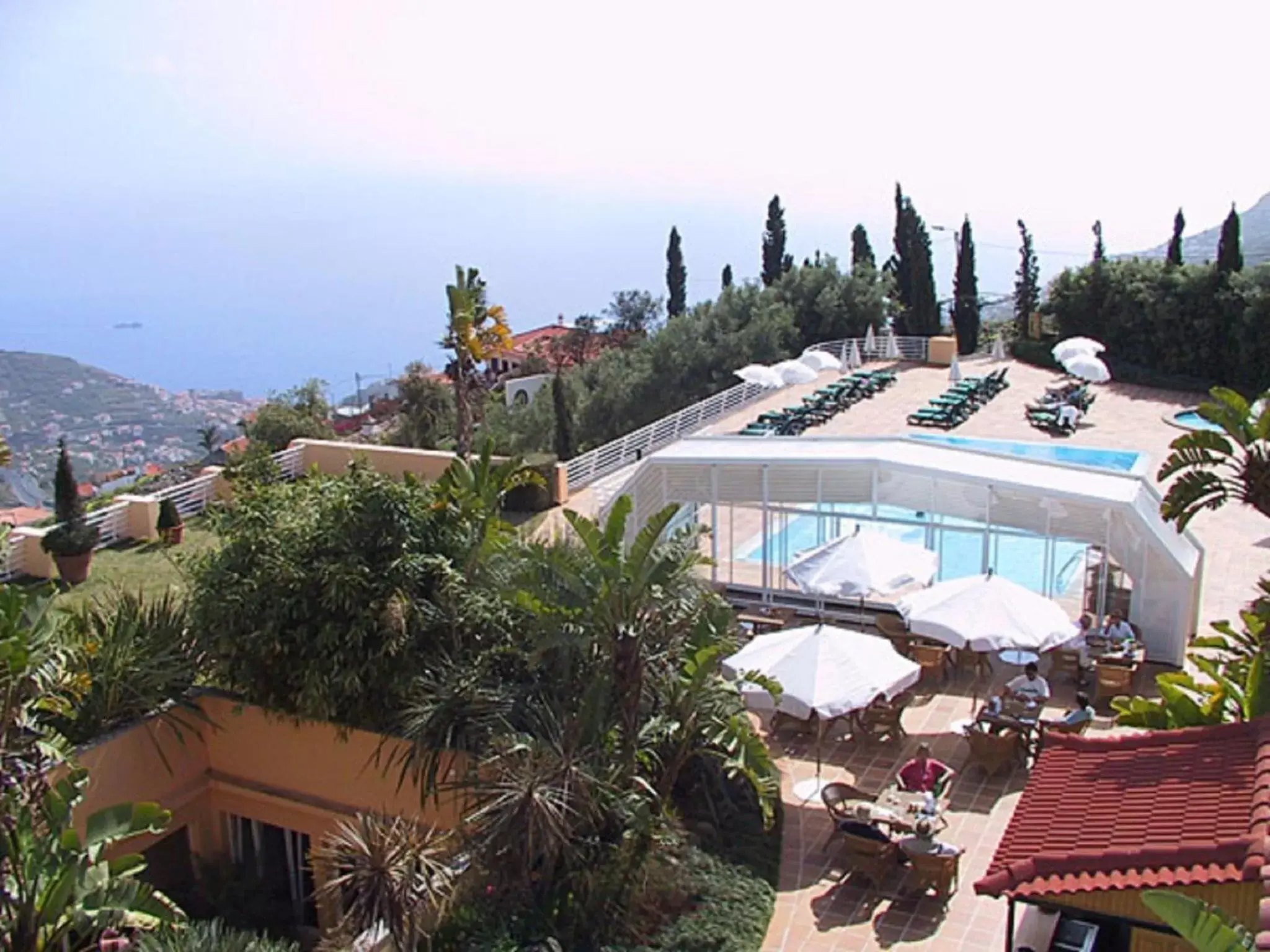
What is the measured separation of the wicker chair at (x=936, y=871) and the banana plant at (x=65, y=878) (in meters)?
6.38

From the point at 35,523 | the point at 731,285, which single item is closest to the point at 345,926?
the point at 35,523

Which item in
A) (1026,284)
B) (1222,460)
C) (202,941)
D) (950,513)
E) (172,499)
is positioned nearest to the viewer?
(202,941)

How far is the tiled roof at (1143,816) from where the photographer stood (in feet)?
22.4

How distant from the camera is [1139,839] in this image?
7.32 m

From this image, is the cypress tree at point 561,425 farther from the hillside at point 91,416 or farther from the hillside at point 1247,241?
the hillside at point 91,416

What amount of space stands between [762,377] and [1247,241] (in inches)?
5050

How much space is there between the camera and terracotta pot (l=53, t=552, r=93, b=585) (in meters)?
19.9

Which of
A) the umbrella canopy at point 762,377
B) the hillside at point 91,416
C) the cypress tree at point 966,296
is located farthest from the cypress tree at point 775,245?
the hillside at point 91,416

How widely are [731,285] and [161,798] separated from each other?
36.1 m

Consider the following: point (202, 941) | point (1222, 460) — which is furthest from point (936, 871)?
point (1222, 460)

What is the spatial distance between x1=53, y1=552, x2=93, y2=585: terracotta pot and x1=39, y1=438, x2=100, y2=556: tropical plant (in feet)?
0.28

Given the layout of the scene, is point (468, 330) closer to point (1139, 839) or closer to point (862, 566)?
point (862, 566)

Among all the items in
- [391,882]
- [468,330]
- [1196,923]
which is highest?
[468,330]

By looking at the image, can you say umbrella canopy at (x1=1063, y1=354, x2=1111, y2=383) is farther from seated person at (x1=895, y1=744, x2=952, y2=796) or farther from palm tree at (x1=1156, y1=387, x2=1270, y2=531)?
seated person at (x1=895, y1=744, x2=952, y2=796)
